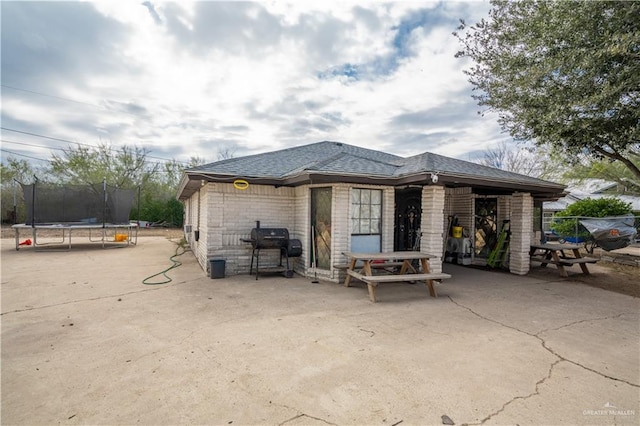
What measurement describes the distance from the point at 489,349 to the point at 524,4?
22.4 feet

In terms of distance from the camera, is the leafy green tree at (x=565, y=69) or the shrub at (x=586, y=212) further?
the shrub at (x=586, y=212)

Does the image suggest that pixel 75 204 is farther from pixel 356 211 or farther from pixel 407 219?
pixel 407 219

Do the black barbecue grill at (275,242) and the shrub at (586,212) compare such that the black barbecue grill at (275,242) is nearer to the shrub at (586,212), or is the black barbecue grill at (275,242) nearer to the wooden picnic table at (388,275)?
the wooden picnic table at (388,275)

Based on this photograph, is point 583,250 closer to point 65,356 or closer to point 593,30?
point 593,30

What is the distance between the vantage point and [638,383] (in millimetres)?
2520

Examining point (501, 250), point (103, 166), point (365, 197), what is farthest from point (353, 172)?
point (103, 166)

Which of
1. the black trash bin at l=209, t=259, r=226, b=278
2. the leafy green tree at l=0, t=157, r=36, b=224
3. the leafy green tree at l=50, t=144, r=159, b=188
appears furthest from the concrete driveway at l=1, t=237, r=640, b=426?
the leafy green tree at l=50, t=144, r=159, b=188

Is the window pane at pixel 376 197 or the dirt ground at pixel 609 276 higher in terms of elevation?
the window pane at pixel 376 197

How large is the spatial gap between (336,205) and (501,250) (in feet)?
18.0

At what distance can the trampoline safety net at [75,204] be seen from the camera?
1069 centimetres

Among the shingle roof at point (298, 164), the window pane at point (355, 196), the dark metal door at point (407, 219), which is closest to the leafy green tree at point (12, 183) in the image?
the shingle roof at point (298, 164)

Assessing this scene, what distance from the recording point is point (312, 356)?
293 centimetres

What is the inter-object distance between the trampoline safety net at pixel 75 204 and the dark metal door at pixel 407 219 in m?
11.3

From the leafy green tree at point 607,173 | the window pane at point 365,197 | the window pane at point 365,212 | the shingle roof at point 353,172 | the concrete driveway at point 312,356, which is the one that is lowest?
the concrete driveway at point 312,356
